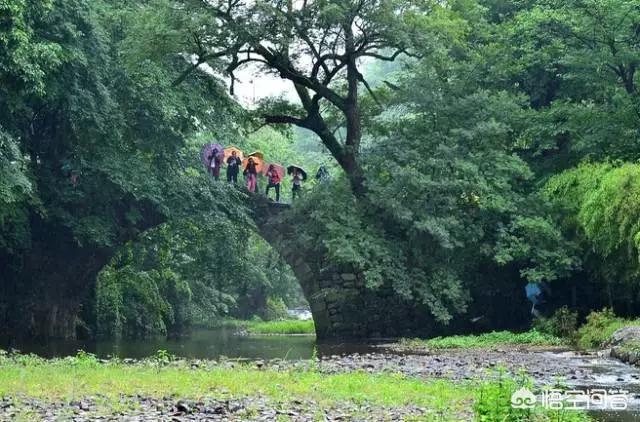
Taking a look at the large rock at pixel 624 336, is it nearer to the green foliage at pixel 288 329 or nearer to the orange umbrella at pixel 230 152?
the orange umbrella at pixel 230 152

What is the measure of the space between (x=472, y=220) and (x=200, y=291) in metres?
16.8

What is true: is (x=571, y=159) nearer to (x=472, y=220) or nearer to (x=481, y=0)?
(x=472, y=220)

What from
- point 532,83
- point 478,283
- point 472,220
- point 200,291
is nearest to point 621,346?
point 472,220

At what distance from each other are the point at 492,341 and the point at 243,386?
13.5 metres

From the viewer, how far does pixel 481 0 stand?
3016 centimetres

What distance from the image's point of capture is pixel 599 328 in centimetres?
2173

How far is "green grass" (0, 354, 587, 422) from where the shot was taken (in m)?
9.81

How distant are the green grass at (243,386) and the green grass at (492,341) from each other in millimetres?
9087

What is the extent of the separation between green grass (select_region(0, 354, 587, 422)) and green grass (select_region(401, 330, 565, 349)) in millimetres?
9087

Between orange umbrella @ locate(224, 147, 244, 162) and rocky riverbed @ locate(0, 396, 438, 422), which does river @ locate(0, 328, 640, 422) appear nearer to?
rocky riverbed @ locate(0, 396, 438, 422)

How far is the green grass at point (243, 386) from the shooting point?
981cm

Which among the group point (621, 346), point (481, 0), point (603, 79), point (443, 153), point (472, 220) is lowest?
point (621, 346)

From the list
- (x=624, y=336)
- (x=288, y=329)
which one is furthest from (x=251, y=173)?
(x=624, y=336)

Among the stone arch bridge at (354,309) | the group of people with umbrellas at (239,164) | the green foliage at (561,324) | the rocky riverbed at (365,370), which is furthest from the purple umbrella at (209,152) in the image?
the green foliage at (561,324)
